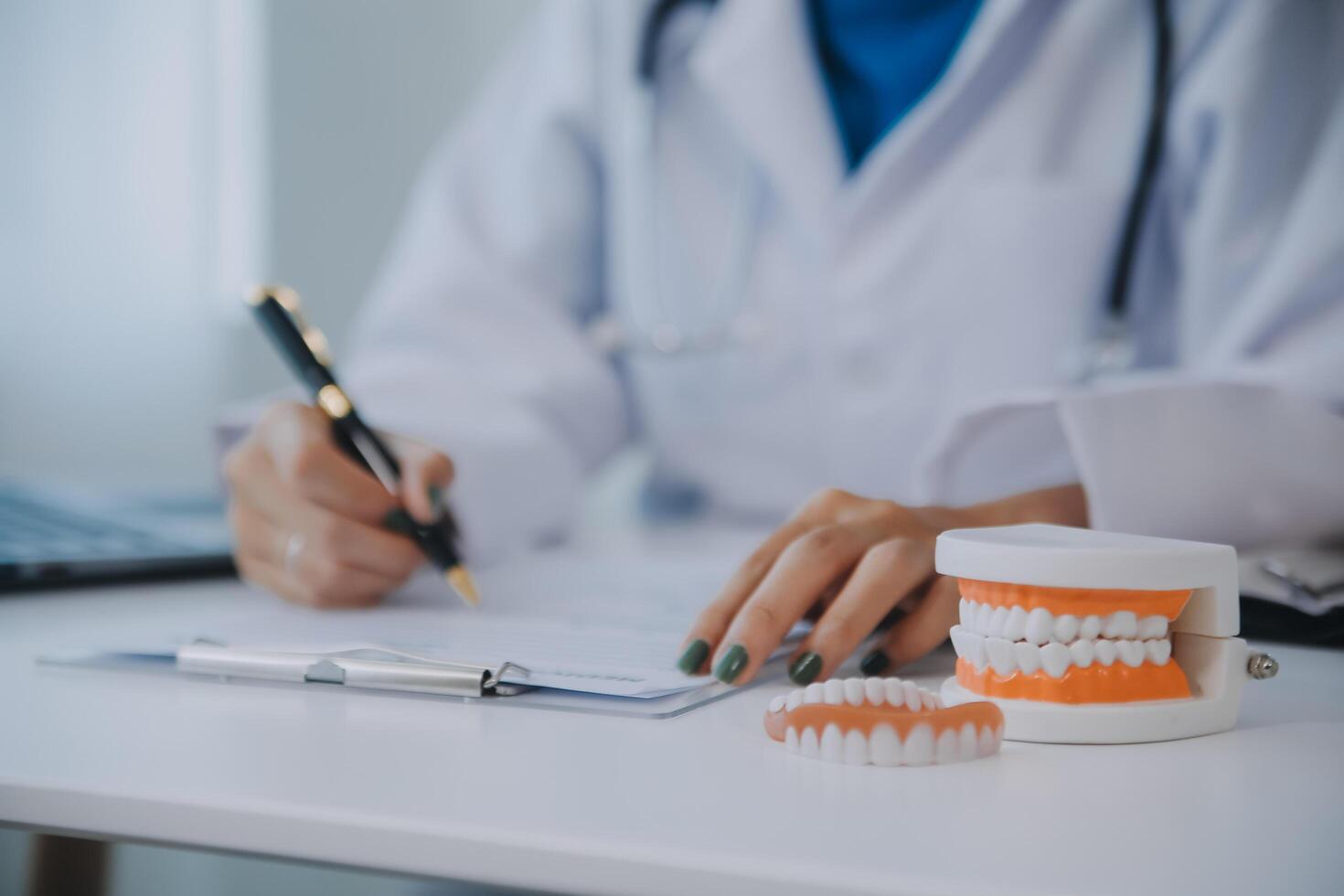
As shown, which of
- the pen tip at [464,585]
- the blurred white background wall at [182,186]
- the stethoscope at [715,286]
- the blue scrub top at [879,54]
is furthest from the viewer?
the blurred white background wall at [182,186]

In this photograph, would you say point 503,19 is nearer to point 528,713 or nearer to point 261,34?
point 261,34

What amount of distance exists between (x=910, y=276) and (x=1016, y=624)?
23.0 inches

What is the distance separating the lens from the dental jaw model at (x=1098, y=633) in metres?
0.37

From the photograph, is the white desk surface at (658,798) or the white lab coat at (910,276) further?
the white lab coat at (910,276)

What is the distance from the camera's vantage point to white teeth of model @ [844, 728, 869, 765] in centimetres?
37

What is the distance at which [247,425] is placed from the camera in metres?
0.87

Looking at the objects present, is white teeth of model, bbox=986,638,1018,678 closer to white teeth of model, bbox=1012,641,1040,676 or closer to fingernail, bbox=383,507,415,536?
white teeth of model, bbox=1012,641,1040,676

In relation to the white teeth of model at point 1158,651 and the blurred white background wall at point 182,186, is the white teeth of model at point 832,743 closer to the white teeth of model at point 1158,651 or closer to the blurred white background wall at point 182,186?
the white teeth of model at point 1158,651

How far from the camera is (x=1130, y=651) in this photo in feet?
1.27

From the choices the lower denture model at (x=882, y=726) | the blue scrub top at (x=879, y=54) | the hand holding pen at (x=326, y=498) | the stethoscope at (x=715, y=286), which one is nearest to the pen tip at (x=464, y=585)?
the hand holding pen at (x=326, y=498)

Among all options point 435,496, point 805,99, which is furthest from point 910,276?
point 435,496

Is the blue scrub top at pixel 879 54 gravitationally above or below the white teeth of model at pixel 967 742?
above

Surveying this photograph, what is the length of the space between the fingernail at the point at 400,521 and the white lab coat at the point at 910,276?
15 cm

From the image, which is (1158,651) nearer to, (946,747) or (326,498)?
(946,747)
